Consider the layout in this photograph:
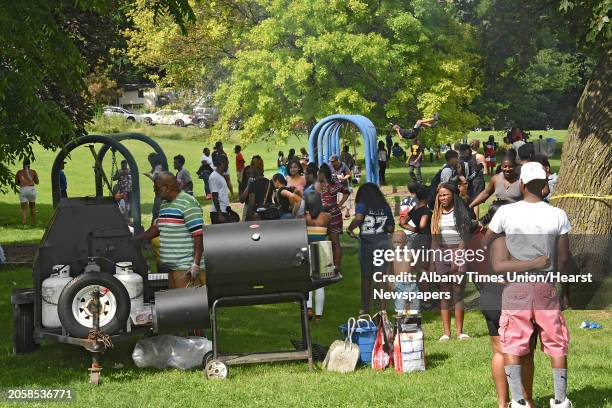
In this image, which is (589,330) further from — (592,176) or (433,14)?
(433,14)

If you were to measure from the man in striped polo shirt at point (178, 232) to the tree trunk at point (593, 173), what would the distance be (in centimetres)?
622

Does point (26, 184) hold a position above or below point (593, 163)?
below

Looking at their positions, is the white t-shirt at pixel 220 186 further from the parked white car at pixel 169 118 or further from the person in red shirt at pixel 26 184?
the parked white car at pixel 169 118

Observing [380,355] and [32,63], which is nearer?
[380,355]

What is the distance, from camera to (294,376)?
10.2 m

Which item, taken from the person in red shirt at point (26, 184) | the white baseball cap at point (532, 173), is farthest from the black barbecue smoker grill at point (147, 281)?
the person in red shirt at point (26, 184)

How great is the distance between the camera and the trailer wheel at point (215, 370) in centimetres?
1023

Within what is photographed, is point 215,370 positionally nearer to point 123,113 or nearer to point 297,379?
point 297,379

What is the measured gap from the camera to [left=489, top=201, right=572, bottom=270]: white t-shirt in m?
7.77

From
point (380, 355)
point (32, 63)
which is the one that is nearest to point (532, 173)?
point (380, 355)

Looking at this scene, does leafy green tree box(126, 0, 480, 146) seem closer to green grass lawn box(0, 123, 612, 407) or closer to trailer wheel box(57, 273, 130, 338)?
green grass lawn box(0, 123, 612, 407)

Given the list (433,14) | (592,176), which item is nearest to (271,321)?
(592,176)

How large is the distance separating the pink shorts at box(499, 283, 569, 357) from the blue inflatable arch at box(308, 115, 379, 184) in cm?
1466

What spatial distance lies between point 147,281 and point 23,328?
136 centimetres
